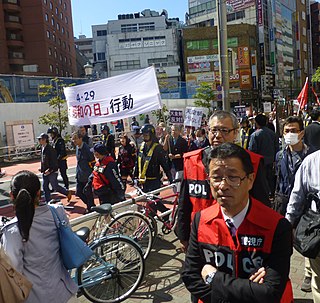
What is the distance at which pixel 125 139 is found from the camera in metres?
9.24

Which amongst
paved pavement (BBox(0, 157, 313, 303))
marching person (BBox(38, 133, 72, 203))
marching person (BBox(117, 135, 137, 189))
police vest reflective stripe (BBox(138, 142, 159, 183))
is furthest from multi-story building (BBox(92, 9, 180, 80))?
paved pavement (BBox(0, 157, 313, 303))

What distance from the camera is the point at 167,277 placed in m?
4.44

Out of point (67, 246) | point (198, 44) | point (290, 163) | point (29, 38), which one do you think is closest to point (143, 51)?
point (198, 44)

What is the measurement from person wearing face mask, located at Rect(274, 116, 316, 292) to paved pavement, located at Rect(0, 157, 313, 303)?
25 centimetres

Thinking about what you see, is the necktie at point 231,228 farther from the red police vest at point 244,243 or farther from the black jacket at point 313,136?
the black jacket at point 313,136

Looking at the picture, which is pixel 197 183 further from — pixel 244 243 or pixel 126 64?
pixel 126 64

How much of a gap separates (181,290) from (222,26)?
6.74 m

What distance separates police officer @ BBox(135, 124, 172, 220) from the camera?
238 inches

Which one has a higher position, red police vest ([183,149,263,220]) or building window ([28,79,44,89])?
building window ([28,79,44,89])

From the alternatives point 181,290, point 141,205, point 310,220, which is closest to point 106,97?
point 141,205

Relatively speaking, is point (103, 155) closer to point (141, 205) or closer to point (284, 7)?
point (141, 205)

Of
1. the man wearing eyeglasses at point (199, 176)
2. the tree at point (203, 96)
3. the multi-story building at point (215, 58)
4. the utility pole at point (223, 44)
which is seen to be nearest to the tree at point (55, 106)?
the utility pole at point (223, 44)

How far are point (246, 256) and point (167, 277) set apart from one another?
290 cm

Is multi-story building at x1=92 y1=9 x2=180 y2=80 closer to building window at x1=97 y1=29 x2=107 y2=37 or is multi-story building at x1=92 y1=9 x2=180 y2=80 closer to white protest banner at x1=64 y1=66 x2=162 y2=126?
building window at x1=97 y1=29 x2=107 y2=37
